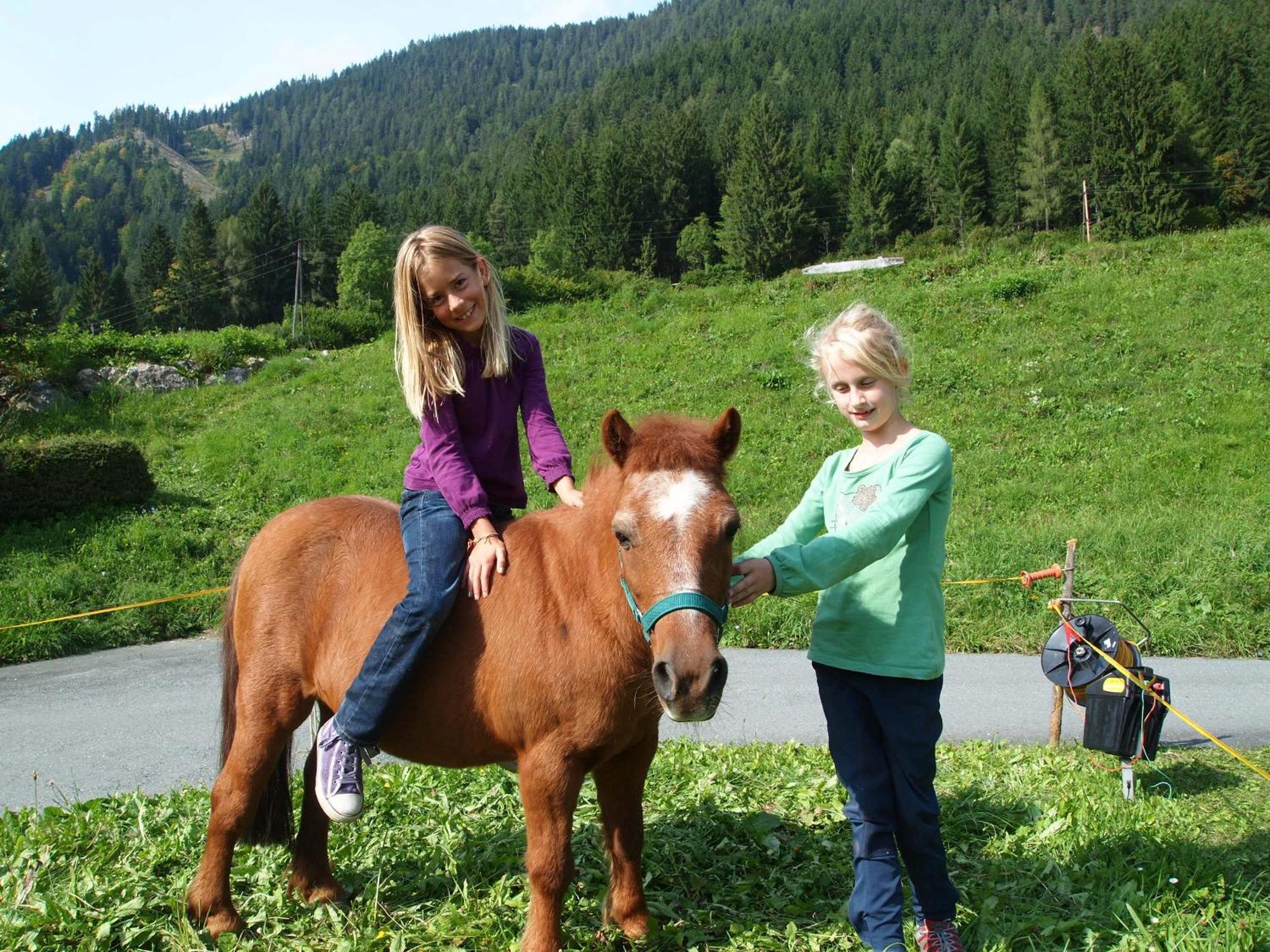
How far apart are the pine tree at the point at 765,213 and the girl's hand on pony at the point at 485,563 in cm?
6279

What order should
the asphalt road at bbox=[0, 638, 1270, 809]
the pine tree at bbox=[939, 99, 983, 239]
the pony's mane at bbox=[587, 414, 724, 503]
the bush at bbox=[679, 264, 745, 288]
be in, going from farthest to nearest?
the pine tree at bbox=[939, 99, 983, 239], the bush at bbox=[679, 264, 745, 288], the asphalt road at bbox=[0, 638, 1270, 809], the pony's mane at bbox=[587, 414, 724, 503]

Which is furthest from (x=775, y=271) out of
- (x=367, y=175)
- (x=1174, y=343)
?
(x=367, y=175)

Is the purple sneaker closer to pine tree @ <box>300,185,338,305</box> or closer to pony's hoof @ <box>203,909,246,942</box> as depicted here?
pony's hoof @ <box>203,909,246,942</box>

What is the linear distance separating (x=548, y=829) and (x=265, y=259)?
77599 mm

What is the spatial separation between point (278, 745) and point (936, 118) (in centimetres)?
9442

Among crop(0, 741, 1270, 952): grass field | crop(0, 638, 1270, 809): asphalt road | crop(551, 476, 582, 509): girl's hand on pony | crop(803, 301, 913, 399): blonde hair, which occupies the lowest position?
crop(0, 638, 1270, 809): asphalt road

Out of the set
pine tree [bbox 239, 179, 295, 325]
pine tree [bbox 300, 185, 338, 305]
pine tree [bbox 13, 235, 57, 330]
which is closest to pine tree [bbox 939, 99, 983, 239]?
pine tree [bbox 300, 185, 338, 305]

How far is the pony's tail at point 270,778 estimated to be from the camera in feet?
12.7

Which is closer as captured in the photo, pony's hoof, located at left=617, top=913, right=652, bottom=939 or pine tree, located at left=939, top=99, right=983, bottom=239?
pony's hoof, located at left=617, top=913, right=652, bottom=939

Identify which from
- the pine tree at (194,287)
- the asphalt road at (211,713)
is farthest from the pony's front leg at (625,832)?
the pine tree at (194,287)

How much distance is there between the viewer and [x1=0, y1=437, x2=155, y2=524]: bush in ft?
40.1

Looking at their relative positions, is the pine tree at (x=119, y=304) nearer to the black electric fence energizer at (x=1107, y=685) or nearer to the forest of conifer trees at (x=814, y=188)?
the forest of conifer trees at (x=814, y=188)

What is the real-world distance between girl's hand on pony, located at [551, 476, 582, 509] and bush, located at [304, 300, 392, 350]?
99.7ft

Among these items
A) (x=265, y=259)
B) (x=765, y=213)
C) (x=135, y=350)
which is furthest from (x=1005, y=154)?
(x=135, y=350)
